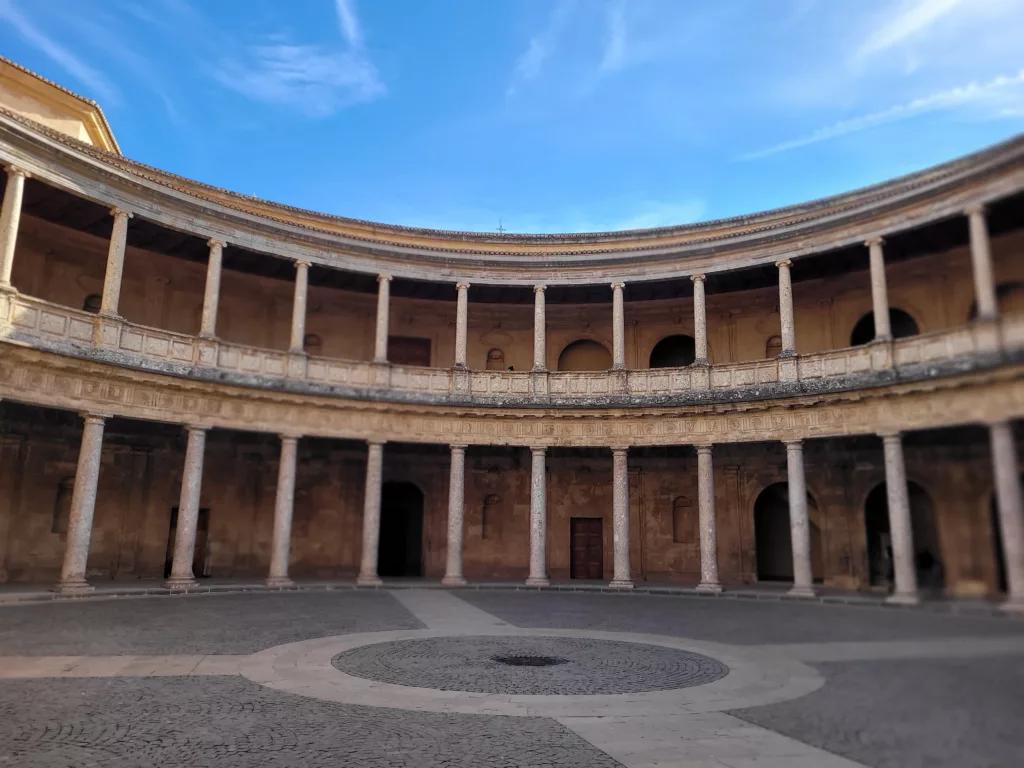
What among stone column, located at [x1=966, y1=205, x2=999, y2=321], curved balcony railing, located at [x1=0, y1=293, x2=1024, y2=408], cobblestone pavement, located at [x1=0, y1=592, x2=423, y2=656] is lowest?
cobblestone pavement, located at [x1=0, y1=592, x2=423, y2=656]

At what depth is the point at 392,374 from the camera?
23.8 meters

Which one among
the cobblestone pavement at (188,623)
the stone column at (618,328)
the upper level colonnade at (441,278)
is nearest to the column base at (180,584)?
the cobblestone pavement at (188,623)

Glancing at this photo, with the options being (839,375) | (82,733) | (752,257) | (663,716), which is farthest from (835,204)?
(82,733)

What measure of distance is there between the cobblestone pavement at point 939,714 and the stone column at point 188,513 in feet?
61.5

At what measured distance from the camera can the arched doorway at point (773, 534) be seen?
24344mm

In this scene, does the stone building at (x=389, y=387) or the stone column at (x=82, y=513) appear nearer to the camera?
the stone column at (x=82, y=513)

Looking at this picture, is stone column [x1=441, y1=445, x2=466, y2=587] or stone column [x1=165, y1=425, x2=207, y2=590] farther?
stone column [x1=441, y1=445, x2=466, y2=587]

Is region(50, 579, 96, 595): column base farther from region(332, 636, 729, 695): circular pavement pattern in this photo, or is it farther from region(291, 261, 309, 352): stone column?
region(332, 636, 729, 695): circular pavement pattern

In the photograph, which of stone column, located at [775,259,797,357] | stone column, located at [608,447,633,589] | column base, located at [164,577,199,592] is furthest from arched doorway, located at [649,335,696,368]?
column base, located at [164,577,199,592]

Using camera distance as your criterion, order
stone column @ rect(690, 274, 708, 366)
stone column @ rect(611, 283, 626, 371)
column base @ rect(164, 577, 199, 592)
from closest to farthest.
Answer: column base @ rect(164, 577, 199, 592), stone column @ rect(690, 274, 708, 366), stone column @ rect(611, 283, 626, 371)

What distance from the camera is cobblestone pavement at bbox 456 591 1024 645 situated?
337 centimetres

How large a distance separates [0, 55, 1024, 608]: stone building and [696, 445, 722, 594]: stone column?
124 mm

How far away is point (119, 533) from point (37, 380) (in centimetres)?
725

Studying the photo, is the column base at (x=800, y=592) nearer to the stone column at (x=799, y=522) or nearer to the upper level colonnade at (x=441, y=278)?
the stone column at (x=799, y=522)
